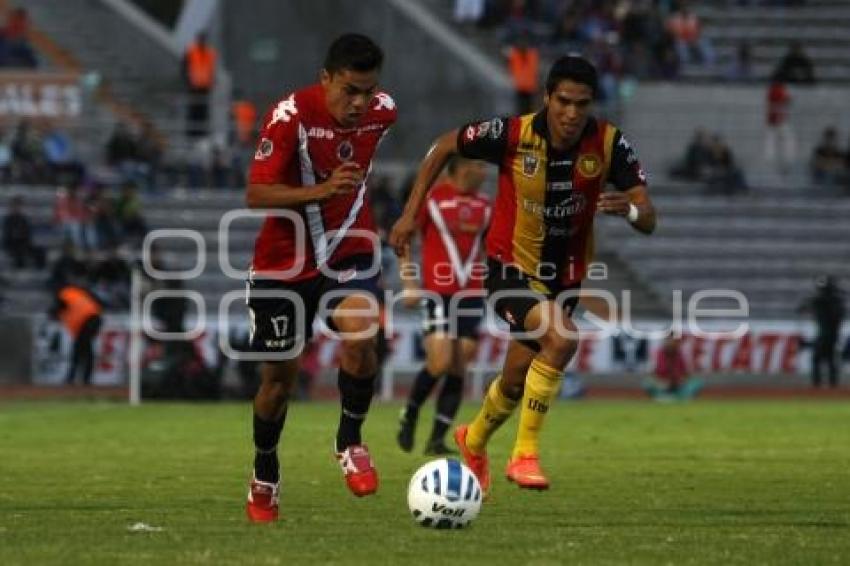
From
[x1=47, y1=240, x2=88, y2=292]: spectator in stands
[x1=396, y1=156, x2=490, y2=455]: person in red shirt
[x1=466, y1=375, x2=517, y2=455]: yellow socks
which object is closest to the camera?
[x1=466, y1=375, x2=517, y2=455]: yellow socks

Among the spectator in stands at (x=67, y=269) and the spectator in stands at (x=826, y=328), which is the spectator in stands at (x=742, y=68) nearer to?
the spectator in stands at (x=826, y=328)

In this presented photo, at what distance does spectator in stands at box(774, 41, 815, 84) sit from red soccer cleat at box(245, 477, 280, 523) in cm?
2999

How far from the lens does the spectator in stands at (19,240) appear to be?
107ft

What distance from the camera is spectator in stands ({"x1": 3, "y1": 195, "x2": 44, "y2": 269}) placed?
32688 mm

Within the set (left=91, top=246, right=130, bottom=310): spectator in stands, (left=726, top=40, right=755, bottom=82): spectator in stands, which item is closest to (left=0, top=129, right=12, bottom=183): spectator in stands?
(left=91, top=246, right=130, bottom=310): spectator in stands

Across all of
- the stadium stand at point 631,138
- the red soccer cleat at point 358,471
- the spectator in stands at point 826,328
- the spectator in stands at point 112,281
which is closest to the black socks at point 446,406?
the red soccer cleat at point 358,471

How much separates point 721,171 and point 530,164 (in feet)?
85.5

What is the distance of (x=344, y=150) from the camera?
38.6 feet

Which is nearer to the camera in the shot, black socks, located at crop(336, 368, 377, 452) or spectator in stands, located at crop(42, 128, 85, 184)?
black socks, located at crop(336, 368, 377, 452)

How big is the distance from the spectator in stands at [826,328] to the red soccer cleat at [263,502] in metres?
21.8

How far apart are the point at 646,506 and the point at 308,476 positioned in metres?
3.09

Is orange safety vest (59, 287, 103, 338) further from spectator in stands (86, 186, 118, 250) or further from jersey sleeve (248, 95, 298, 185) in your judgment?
Result: jersey sleeve (248, 95, 298, 185)

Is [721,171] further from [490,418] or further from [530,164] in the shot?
[530,164]

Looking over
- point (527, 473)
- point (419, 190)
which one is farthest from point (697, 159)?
point (527, 473)
